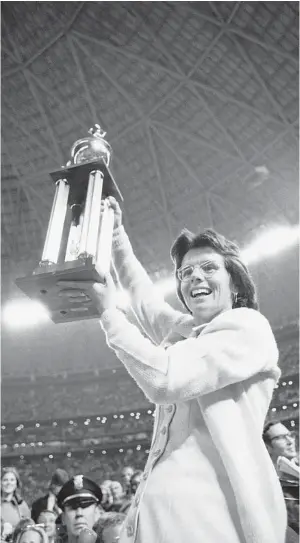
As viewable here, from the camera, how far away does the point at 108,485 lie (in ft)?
25.2

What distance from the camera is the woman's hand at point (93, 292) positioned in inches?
70.0

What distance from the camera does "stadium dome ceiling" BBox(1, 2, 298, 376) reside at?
45.1 ft

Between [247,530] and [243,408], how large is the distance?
0.41 meters

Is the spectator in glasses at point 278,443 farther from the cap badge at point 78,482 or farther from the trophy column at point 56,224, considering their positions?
the trophy column at point 56,224

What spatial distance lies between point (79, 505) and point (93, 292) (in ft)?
12.3

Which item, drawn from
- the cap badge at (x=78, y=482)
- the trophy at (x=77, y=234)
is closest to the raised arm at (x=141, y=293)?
the trophy at (x=77, y=234)

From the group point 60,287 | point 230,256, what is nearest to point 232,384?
point 230,256

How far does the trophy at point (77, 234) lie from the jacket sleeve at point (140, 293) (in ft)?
0.98

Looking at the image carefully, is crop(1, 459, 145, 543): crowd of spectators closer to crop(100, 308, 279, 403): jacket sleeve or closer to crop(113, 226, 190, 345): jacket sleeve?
crop(113, 226, 190, 345): jacket sleeve

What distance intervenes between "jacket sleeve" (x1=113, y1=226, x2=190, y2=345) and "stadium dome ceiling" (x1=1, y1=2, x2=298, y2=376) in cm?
1207

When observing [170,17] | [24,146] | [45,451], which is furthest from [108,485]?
[45,451]

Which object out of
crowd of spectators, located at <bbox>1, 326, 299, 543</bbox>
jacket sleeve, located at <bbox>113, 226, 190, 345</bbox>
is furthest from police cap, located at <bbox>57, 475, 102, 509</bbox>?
crowd of spectators, located at <bbox>1, 326, 299, 543</bbox>

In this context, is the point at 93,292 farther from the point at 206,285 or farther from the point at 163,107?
the point at 163,107

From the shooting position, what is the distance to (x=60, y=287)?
1.81 meters
